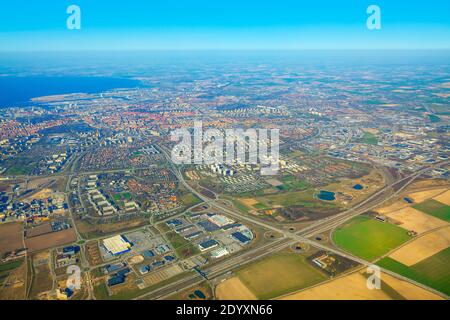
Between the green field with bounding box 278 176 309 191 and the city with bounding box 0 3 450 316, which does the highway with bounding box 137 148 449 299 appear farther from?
the green field with bounding box 278 176 309 191

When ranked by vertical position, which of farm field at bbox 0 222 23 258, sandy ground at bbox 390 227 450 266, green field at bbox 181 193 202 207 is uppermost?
green field at bbox 181 193 202 207

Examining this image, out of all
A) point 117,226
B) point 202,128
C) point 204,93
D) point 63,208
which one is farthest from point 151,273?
point 204,93

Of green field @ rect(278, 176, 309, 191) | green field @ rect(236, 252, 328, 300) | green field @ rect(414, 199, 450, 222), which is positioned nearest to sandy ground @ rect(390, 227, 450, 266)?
green field @ rect(414, 199, 450, 222)

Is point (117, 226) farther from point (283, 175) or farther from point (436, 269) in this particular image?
point (436, 269)

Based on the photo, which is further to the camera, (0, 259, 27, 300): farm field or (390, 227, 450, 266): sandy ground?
(390, 227, 450, 266): sandy ground

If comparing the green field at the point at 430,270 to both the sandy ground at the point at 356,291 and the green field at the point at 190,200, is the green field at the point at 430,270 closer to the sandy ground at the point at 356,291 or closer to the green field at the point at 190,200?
the sandy ground at the point at 356,291

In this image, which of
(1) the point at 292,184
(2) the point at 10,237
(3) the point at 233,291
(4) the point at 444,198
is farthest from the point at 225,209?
(4) the point at 444,198
